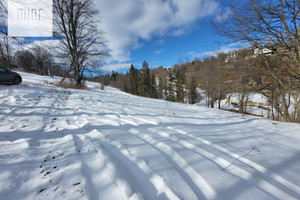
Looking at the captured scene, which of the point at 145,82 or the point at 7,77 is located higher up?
the point at 145,82

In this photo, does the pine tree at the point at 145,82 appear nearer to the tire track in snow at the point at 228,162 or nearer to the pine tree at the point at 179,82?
the pine tree at the point at 179,82

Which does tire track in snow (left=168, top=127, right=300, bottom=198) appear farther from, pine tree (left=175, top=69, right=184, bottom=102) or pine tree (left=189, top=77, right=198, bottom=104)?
pine tree (left=175, top=69, right=184, bottom=102)

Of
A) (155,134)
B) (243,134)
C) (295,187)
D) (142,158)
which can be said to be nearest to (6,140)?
(142,158)

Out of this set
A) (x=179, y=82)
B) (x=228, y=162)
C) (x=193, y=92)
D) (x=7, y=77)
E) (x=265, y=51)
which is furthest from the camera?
(x=179, y=82)

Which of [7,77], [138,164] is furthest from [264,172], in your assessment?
[7,77]

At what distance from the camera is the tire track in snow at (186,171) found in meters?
1.14

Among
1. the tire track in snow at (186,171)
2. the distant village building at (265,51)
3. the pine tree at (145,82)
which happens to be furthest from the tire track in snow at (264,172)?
the pine tree at (145,82)

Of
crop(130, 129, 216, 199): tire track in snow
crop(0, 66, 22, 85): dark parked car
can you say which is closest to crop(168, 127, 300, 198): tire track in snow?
crop(130, 129, 216, 199): tire track in snow

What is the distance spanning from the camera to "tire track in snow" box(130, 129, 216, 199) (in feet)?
3.73

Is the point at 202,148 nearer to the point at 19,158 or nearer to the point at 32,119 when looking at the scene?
the point at 19,158

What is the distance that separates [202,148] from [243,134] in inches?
64.2

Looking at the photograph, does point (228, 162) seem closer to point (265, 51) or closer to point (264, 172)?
point (264, 172)

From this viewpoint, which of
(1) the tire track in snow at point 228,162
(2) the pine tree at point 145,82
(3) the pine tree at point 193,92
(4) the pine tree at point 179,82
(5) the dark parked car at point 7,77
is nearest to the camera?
(1) the tire track in snow at point 228,162

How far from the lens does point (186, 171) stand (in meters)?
1.38
